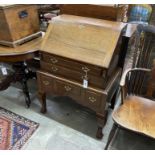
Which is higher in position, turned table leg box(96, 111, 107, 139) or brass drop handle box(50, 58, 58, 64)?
brass drop handle box(50, 58, 58, 64)

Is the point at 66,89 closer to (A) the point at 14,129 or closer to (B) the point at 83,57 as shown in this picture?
(B) the point at 83,57

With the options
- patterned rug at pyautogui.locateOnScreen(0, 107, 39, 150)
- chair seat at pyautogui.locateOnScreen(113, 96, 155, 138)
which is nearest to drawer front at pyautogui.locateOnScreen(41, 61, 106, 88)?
chair seat at pyautogui.locateOnScreen(113, 96, 155, 138)

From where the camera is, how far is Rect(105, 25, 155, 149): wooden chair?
49.5 inches

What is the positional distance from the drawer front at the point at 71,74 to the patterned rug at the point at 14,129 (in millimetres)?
644

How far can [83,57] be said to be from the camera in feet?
4.35

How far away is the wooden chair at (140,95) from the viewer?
126 cm

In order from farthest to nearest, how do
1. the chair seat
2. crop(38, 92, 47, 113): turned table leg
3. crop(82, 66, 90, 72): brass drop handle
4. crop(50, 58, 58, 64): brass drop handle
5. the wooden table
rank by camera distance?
crop(38, 92, 47, 113): turned table leg, the wooden table, crop(50, 58, 58, 64): brass drop handle, crop(82, 66, 90, 72): brass drop handle, the chair seat

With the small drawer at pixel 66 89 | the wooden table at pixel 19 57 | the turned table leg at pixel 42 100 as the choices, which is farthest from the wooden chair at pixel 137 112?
the wooden table at pixel 19 57

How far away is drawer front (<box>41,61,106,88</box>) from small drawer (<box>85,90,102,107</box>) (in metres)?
0.07

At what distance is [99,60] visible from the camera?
1.28 meters

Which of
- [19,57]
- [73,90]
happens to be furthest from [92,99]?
[19,57]

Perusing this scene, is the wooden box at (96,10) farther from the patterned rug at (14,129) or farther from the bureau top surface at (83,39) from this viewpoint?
the patterned rug at (14,129)

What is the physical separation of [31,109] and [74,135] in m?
0.61

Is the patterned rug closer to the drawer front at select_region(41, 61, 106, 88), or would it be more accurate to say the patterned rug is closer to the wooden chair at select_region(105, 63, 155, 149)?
the drawer front at select_region(41, 61, 106, 88)
